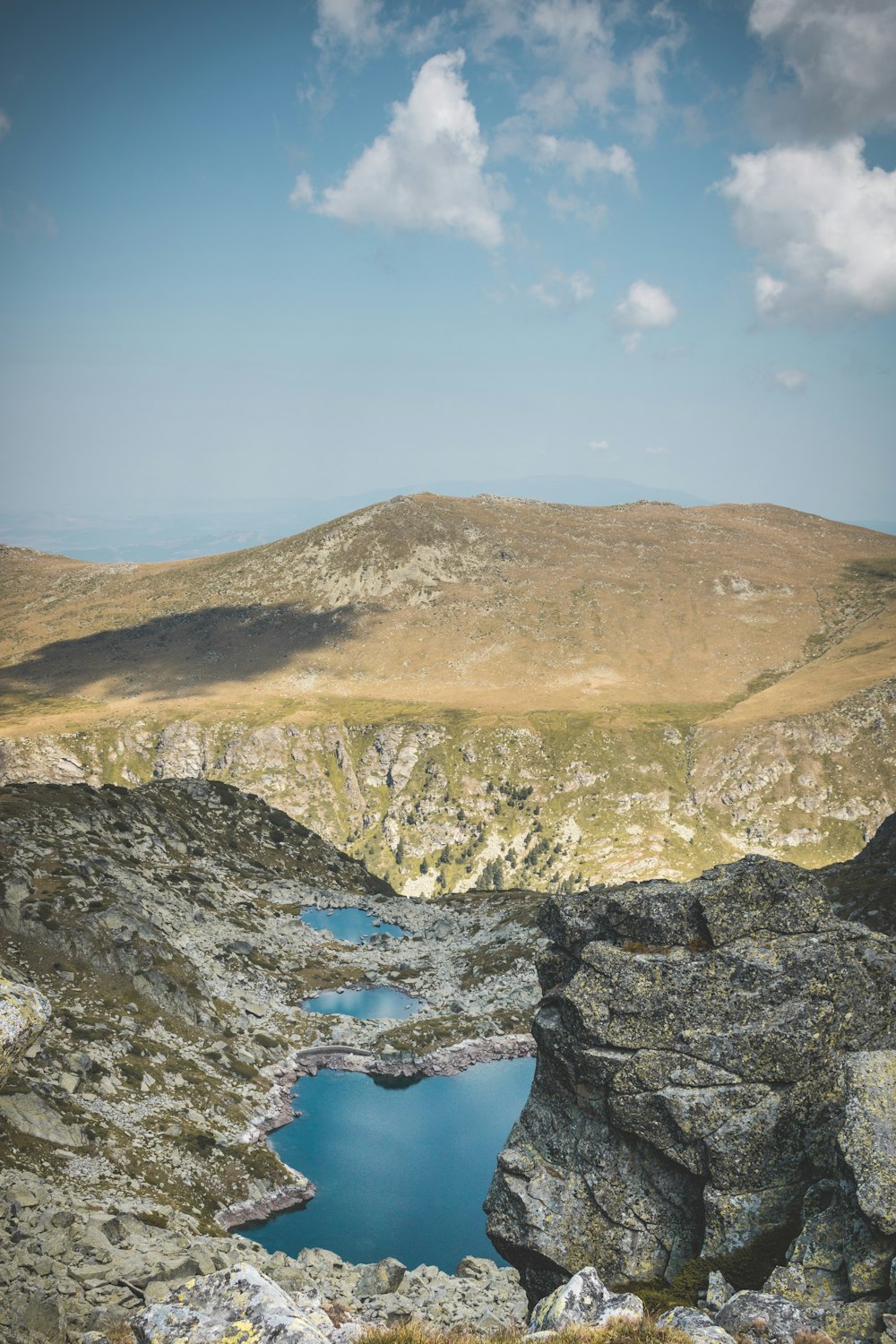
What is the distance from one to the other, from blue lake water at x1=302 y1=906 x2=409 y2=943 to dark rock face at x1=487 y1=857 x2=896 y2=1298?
97.4 metres

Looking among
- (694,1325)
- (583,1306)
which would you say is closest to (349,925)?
(583,1306)

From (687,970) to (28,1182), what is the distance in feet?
122

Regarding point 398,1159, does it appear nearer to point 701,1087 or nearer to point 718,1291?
point 701,1087

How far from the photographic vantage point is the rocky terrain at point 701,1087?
2816cm

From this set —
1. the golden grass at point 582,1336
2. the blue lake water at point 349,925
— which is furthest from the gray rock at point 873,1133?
the blue lake water at point 349,925

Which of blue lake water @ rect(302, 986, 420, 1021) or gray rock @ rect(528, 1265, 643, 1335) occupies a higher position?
gray rock @ rect(528, 1265, 643, 1335)

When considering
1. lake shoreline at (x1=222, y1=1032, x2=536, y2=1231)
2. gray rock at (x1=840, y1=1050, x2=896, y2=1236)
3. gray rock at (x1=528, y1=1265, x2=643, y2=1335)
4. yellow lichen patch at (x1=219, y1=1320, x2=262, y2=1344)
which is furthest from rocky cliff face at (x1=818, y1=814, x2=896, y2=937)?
yellow lichen patch at (x1=219, y1=1320, x2=262, y2=1344)

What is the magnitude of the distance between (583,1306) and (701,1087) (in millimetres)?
9817

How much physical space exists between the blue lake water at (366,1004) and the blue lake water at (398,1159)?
15.4 metres

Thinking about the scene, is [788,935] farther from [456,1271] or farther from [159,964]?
[159,964]

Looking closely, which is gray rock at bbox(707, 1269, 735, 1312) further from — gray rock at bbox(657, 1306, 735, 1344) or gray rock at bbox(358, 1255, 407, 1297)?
gray rock at bbox(358, 1255, 407, 1297)

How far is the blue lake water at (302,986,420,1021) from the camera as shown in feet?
342

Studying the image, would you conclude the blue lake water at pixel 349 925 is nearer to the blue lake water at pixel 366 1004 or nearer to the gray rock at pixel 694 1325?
the blue lake water at pixel 366 1004

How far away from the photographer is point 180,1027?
77.2 m
